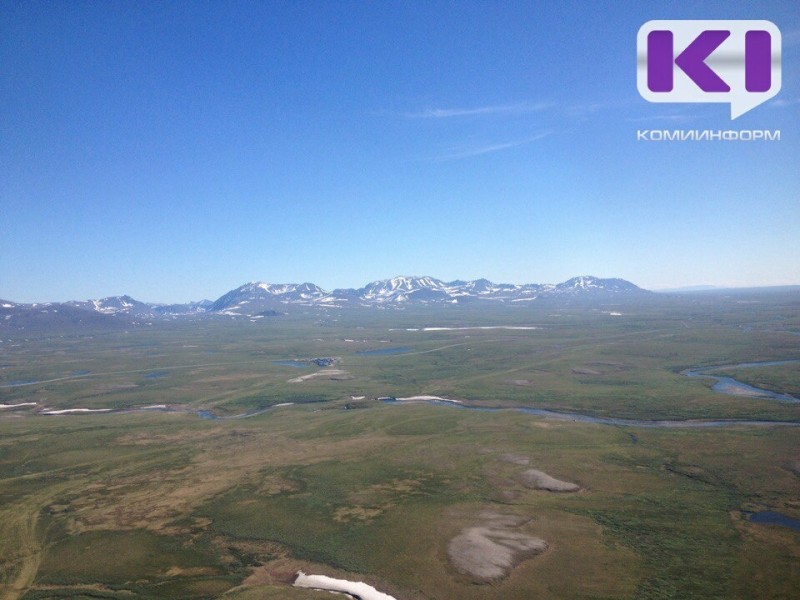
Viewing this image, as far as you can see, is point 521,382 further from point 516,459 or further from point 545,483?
point 545,483

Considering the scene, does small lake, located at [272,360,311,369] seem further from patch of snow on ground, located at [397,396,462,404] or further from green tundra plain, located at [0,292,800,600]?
patch of snow on ground, located at [397,396,462,404]

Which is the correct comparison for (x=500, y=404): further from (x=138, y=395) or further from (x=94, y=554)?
(x=138, y=395)

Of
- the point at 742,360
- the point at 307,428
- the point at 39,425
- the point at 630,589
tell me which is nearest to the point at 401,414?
the point at 307,428

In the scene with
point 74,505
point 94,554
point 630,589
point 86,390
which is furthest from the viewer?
point 86,390

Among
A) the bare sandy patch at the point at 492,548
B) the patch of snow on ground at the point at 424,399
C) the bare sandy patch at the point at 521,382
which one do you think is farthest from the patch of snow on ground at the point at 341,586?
the bare sandy patch at the point at 521,382

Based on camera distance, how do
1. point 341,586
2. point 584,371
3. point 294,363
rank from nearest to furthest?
point 341,586
point 584,371
point 294,363

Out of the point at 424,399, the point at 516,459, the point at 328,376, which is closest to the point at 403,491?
the point at 516,459

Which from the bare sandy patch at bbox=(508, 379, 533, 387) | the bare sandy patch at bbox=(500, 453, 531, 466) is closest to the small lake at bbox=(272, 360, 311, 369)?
the bare sandy patch at bbox=(508, 379, 533, 387)
